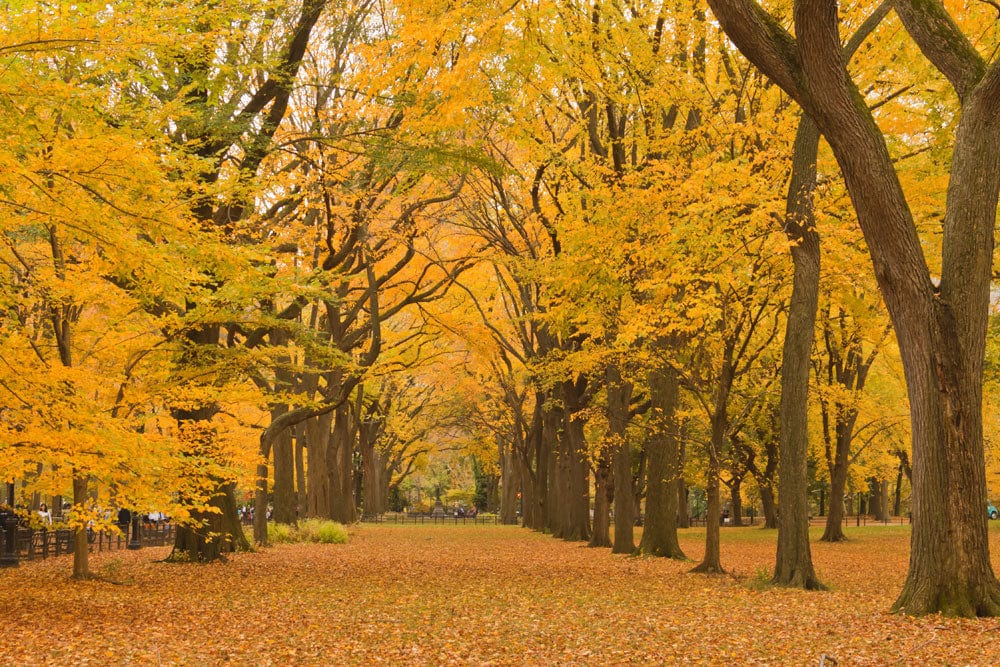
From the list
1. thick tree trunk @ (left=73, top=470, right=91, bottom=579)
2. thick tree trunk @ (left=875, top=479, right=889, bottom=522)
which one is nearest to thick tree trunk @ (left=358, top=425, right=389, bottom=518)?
thick tree trunk @ (left=875, top=479, right=889, bottom=522)

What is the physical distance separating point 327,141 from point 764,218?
8.52 metres

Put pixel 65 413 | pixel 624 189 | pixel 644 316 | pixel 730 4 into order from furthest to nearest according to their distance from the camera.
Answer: pixel 624 189
pixel 644 316
pixel 65 413
pixel 730 4

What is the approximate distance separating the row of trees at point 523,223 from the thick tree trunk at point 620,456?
104 mm

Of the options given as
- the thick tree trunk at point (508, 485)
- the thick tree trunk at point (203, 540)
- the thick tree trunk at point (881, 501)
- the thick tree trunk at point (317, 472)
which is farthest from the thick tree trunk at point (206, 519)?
the thick tree trunk at point (881, 501)

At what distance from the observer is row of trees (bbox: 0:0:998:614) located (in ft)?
30.1

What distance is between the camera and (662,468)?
2005 cm

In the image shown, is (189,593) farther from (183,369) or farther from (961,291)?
(961,291)

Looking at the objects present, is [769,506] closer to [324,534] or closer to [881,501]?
[881,501]

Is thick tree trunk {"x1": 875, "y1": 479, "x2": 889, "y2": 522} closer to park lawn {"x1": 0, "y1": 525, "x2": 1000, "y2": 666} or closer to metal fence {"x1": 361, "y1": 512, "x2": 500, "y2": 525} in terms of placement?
metal fence {"x1": 361, "y1": 512, "x2": 500, "y2": 525}

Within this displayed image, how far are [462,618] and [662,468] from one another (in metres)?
9.93

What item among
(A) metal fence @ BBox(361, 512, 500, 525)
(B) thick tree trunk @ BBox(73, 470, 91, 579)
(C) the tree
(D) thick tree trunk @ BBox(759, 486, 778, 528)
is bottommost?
(A) metal fence @ BBox(361, 512, 500, 525)

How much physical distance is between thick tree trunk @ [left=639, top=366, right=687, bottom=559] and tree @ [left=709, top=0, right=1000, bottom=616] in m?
10.0

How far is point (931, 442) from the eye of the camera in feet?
30.2

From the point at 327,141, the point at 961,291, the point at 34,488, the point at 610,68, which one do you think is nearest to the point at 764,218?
the point at 961,291
